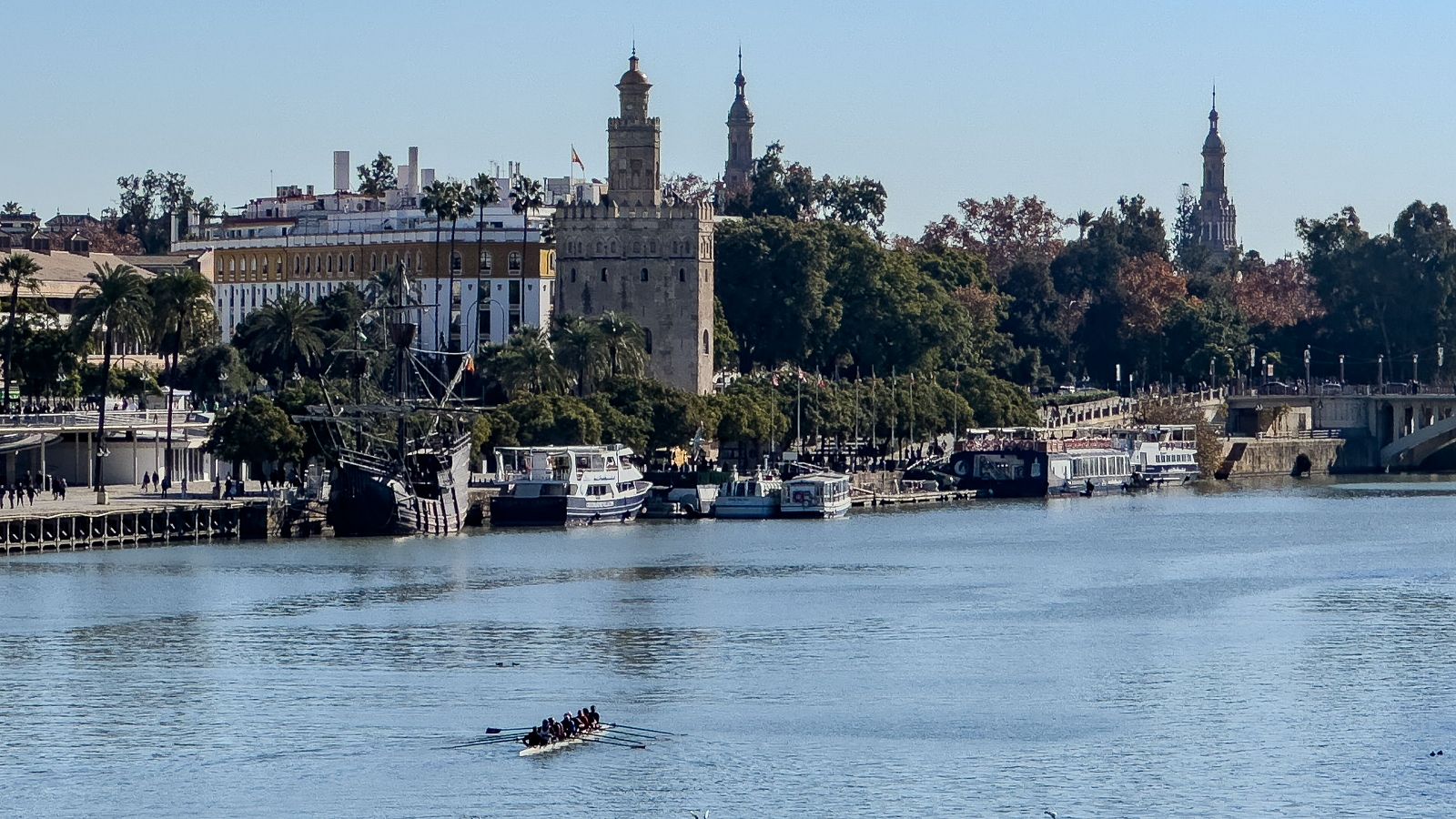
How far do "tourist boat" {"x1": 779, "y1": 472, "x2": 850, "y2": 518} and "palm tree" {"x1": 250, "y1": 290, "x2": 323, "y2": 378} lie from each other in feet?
83.5

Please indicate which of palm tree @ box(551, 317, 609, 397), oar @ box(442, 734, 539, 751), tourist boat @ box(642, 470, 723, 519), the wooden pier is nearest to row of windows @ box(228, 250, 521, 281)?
palm tree @ box(551, 317, 609, 397)

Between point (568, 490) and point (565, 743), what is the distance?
6022 centimetres

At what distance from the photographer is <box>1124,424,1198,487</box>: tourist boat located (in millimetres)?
167500

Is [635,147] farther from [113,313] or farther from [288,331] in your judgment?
[113,313]

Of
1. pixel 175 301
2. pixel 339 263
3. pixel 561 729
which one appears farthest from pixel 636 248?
pixel 561 729

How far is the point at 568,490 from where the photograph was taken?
12238 centimetres

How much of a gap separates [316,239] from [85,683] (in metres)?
121

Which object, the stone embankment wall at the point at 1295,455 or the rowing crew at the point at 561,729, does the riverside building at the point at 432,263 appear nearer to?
the stone embankment wall at the point at 1295,455

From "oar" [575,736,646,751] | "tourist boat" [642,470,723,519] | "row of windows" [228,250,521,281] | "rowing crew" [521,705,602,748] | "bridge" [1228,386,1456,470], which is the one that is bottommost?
"oar" [575,736,646,751]

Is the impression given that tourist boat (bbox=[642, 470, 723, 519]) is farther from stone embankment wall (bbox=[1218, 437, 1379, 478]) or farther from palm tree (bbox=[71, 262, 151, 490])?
stone embankment wall (bbox=[1218, 437, 1379, 478])

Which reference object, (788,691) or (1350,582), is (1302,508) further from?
(788,691)

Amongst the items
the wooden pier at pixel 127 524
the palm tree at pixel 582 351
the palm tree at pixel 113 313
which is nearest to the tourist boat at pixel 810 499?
the palm tree at pixel 582 351

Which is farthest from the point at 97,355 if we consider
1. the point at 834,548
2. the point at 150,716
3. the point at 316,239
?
the point at 150,716

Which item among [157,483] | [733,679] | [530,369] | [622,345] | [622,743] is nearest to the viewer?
[622,743]
